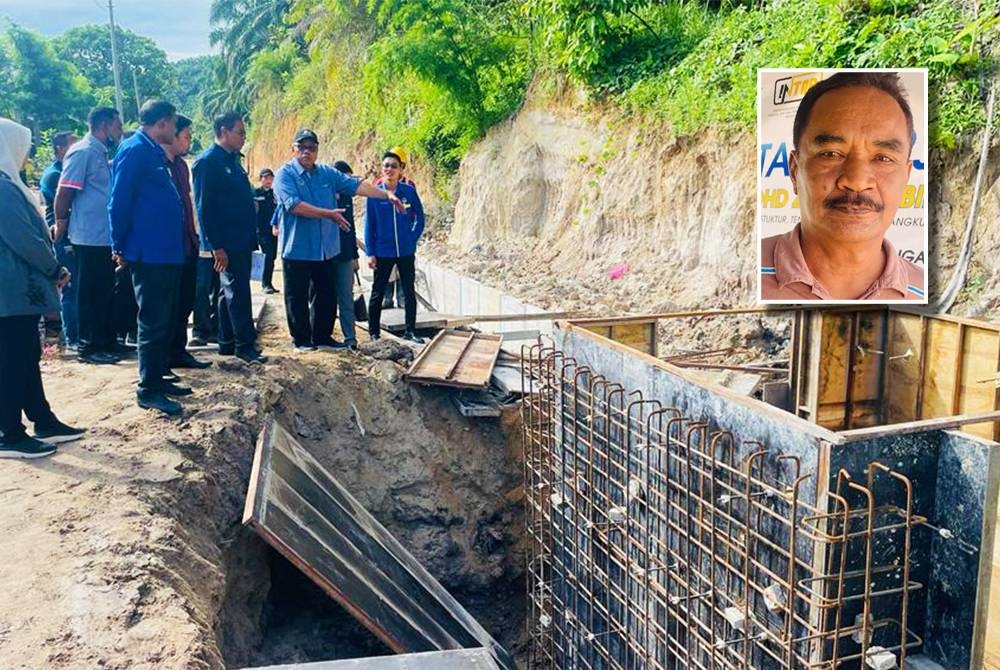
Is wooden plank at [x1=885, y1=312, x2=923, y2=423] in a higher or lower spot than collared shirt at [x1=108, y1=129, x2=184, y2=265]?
lower

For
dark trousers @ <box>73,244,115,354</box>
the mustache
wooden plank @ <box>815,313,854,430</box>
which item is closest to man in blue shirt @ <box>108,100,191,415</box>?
dark trousers @ <box>73,244,115,354</box>

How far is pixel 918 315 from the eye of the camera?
551cm

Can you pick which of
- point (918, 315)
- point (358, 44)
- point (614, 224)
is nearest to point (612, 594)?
point (918, 315)

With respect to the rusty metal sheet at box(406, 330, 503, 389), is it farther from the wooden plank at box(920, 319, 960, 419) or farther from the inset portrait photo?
the wooden plank at box(920, 319, 960, 419)

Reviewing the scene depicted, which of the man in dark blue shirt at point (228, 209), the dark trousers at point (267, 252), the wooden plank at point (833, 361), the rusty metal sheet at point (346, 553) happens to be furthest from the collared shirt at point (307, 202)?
the dark trousers at point (267, 252)

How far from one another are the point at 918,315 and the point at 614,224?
172 inches

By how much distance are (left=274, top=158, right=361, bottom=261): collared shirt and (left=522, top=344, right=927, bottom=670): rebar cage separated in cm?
225

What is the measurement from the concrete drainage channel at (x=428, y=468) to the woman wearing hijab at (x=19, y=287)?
161 cm

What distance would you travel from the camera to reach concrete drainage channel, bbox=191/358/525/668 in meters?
6.07

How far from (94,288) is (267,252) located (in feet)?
15.6

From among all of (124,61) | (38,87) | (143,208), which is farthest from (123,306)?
(124,61)

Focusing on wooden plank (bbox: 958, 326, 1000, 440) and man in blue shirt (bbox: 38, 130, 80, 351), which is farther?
man in blue shirt (bbox: 38, 130, 80, 351)

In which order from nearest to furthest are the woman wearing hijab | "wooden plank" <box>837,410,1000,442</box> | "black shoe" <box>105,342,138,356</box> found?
"wooden plank" <box>837,410,1000,442</box> < the woman wearing hijab < "black shoe" <box>105,342,138,356</box>

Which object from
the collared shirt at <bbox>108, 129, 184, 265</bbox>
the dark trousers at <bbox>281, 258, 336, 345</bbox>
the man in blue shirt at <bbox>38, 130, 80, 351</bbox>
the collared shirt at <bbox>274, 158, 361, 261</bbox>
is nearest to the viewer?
the collared shirt at <bbox>108, 129, 184, 265</bbox>
